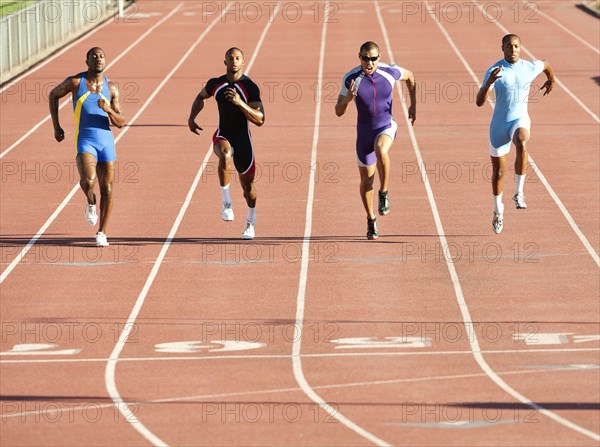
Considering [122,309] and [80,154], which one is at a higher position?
[80,154]

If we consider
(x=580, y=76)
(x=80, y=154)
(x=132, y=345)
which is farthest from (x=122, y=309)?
(x=580, y=76)

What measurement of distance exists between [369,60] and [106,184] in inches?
126

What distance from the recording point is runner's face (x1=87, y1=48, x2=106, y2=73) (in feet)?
51.9

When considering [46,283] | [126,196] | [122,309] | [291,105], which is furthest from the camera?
[291,105]

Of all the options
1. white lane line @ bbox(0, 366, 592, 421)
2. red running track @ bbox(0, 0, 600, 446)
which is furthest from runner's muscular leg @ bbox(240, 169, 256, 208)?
white lane line @ bbox(0, 366, 592, 421)

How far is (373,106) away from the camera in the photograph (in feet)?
53.3

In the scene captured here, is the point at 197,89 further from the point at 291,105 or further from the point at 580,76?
the point at 580,76

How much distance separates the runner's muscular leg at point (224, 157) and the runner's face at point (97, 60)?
4.94 ft

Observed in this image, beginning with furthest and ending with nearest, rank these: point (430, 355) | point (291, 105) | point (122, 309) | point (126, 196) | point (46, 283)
Result: point (291, 105) < point (126, 196) < point (46, 283) < point (122, 309) < point (430, 355)

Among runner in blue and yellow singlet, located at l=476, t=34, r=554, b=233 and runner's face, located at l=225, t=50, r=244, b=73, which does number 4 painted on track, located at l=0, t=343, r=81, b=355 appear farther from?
runner in blue and yellow singlet, located at l=476, t=34, r=554, b=233

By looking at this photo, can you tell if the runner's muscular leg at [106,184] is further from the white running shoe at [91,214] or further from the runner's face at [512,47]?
the runner's face at [512,47]

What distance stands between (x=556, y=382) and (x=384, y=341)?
1879 mm

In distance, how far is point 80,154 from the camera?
649 inches

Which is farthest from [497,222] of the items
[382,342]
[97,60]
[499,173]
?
[97,60]
